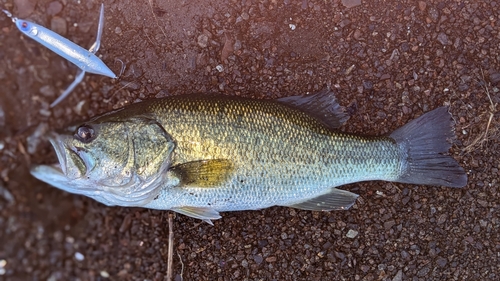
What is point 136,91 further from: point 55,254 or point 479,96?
point 479,96

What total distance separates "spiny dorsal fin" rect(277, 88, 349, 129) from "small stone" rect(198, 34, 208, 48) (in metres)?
0.68

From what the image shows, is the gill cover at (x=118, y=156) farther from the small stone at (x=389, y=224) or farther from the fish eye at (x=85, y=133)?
the small stone at (x=389, y=224)

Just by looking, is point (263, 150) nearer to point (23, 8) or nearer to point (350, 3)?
point (350, 3)

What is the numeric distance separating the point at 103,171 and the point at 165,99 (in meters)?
0.56

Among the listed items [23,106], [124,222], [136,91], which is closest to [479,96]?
[136,91]

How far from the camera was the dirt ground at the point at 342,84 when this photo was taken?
102 inches

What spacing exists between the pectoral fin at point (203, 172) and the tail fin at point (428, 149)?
3.72ft

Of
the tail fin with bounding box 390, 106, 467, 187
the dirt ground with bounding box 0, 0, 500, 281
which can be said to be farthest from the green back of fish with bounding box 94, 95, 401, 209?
the dirt ground with bounding box 0, 0, 500, 281

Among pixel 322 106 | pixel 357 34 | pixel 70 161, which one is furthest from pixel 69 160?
pixel 357 34

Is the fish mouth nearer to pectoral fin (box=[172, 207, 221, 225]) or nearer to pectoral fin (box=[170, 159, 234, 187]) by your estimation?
pectoral fin (box=[170, 159, 234, 187])

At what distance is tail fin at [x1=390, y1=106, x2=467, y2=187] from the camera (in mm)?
2416

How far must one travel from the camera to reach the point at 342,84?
262 cm

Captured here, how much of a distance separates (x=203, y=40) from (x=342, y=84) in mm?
1032

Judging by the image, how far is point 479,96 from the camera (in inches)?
102
